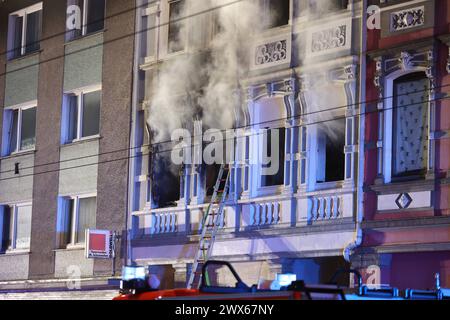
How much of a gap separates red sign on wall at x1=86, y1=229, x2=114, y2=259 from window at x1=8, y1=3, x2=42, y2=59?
4.46 metres

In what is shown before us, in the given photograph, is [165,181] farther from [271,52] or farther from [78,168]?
[271,52]

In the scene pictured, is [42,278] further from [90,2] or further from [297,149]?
[297,149]

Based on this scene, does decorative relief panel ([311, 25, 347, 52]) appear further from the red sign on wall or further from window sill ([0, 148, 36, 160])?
window sill ([0, 148, 36, 160])

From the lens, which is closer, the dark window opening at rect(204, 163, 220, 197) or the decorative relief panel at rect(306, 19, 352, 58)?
the decorative relief panel at rect(306, 19, 352, 58)

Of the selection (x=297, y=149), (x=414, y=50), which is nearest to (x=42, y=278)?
(x=297, y=149)

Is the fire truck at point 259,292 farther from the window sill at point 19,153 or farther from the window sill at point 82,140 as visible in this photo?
the window sill at point 19,153

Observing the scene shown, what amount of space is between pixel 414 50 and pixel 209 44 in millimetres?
3996

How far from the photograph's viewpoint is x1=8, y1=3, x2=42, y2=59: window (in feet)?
67.1

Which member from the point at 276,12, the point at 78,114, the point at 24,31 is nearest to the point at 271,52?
the point at 276,12

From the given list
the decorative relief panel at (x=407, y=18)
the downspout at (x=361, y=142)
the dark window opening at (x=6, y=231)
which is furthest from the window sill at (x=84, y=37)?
the decorative relief panel at (x=407, y=18)

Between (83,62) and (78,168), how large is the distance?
1.89m

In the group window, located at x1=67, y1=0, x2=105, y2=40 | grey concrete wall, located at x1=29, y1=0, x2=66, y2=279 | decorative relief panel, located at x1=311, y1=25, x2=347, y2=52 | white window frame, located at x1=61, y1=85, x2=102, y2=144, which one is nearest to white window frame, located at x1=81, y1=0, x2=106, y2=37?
window, located at x1=67, y1=0, x2=105, y2=40

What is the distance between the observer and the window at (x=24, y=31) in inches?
805

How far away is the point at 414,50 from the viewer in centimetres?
1352
